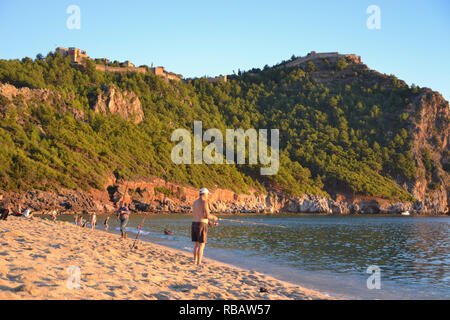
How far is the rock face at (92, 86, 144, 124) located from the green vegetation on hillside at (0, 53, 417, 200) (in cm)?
187

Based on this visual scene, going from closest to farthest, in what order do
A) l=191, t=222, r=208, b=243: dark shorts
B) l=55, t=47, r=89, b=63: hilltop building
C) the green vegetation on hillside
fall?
l=191, t=222, r=208, b=243: dark shorts → the green vegetation on hillside → l=55, t=47, r=89, b=63: hilltop building

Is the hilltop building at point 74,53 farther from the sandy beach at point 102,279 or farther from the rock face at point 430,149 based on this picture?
the sandy beach at point 102,279

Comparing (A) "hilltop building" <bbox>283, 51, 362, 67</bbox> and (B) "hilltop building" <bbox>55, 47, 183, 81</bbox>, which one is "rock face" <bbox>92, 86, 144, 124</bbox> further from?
(A) "hilltop building" <bbox>283, 51, 362, 67</bbox>

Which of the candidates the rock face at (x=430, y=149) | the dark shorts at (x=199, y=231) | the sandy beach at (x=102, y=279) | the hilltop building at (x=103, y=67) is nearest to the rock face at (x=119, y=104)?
the hilltop building at (x=103, y=67)

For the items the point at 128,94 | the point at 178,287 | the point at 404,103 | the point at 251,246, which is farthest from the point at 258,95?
the point at 178,287

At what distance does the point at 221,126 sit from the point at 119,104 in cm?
3229

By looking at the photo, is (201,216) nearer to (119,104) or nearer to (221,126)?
(119,104)

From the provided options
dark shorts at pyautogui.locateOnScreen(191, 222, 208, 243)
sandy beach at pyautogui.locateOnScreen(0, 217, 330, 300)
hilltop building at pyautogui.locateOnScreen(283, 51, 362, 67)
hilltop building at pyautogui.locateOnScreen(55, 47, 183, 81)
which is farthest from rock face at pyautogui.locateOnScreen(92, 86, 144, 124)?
hilltop building at pyautogui.locateOnScreen(283, 51, 362, 67)

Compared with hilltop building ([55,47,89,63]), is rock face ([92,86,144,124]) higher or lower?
lower

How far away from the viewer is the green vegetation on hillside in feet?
209

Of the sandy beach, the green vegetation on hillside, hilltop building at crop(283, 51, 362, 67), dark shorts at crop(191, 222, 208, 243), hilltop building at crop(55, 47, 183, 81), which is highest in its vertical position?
hilltop building at crop(283, 51, 362, 67)

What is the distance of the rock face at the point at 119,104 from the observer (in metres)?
83.7

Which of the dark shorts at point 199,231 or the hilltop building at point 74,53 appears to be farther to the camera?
the hilltop building at point 74,53

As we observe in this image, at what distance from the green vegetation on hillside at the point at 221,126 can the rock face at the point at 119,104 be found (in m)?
1.87
